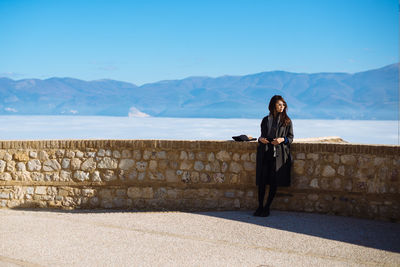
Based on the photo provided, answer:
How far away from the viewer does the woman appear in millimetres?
7844

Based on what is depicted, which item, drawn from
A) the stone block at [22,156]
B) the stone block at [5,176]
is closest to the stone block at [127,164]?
the stone block at [22,156]

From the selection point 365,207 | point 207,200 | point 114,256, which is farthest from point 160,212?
point 365,207

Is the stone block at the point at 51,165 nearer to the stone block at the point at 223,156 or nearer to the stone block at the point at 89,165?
the stone block at the point at 89,165

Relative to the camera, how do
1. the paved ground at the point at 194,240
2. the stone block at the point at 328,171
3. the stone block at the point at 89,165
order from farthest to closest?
the stone block at the point at 89,165 → the stone block at the point at 328,171 → the paved ground at the point at 194,240

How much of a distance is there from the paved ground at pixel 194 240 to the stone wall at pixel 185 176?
372 mm

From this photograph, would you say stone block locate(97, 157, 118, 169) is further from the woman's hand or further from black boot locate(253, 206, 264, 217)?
the woman's hand

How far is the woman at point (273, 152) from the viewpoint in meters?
7.84

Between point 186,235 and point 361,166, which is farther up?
point 361,166

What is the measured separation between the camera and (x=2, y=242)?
6.38m

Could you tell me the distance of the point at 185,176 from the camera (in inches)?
338

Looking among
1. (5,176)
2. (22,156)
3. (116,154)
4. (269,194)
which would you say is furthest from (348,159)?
(5,176)

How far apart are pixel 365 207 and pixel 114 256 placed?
4.38 m

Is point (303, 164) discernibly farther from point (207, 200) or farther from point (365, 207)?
point (207, 200)

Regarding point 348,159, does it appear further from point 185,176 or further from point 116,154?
point 116,154
